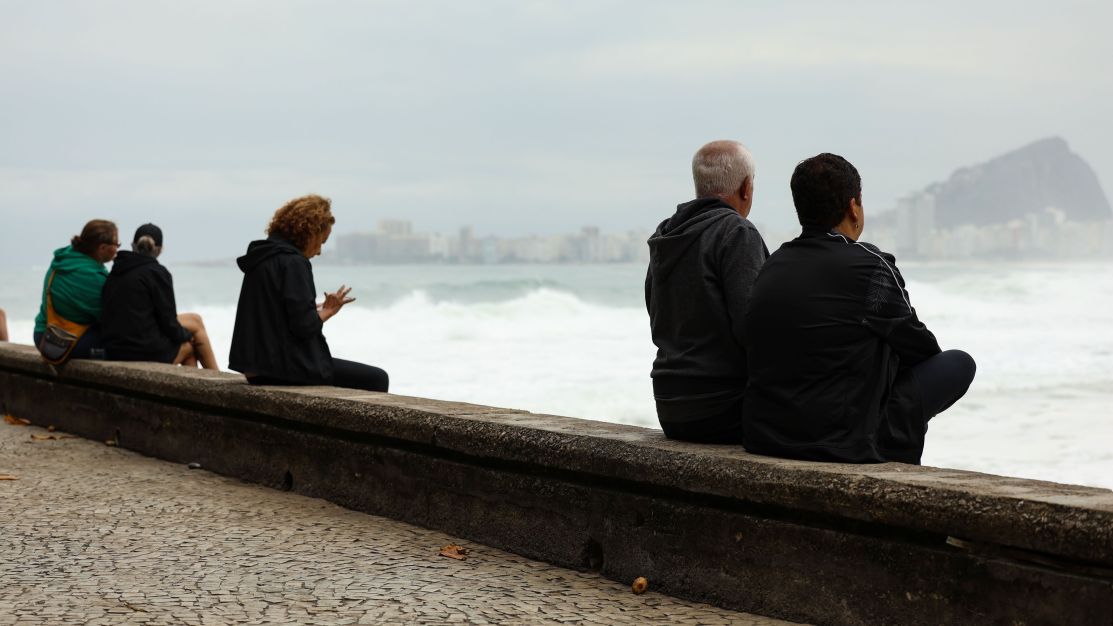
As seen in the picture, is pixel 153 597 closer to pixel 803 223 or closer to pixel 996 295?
pixel 803 223

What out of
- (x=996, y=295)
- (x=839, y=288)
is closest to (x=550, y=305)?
(x=996, y=295)

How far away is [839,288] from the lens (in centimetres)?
392

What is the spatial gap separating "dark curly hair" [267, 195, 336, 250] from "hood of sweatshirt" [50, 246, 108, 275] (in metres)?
2.67

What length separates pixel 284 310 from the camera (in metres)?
6.49

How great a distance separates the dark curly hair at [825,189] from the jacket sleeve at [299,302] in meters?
3.13

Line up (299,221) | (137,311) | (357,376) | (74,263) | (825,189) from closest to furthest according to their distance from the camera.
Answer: (825,189) < (299,221) < (357,376) < (137,311) < (74,263)

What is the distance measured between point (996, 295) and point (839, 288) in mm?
43296

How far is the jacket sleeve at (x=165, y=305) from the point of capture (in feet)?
28.2

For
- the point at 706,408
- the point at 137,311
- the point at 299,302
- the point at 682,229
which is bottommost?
the point at 706,408

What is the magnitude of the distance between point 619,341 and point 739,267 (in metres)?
28.9

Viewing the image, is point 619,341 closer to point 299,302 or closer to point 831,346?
point 299,302

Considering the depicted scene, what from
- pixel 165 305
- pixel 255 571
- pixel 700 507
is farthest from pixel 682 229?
pixel 165 305

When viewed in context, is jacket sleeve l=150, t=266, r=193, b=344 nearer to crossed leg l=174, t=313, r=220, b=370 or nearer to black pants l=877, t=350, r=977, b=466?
crossed leg l=174, t=313, r=220, b=370

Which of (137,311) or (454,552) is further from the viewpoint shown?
(137,311)
